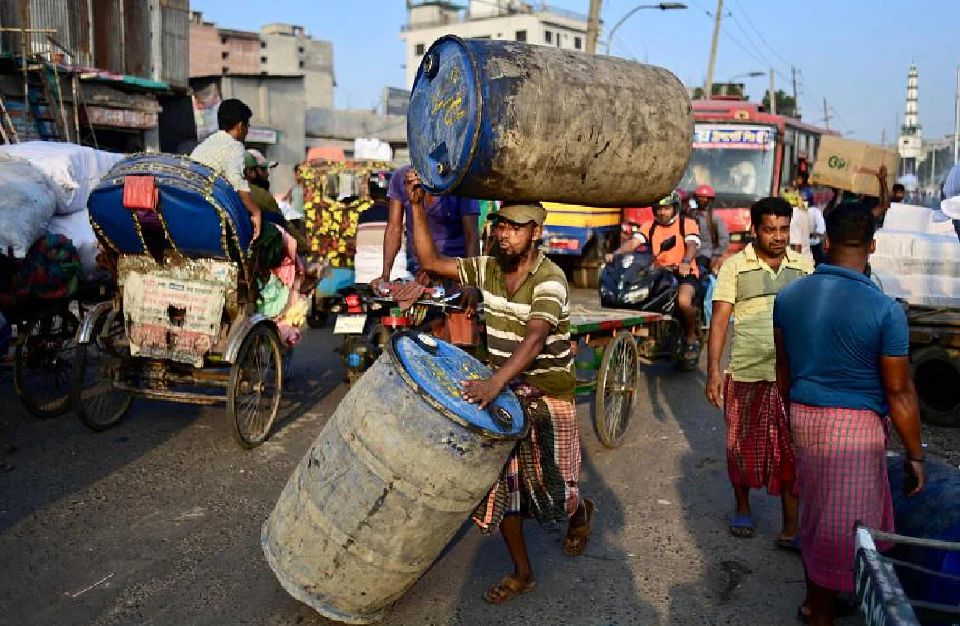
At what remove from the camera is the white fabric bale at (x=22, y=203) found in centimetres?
663

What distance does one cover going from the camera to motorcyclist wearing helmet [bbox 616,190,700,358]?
344 inches

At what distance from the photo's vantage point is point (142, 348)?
6.46 meters

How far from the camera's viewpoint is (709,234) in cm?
1005

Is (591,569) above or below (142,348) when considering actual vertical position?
below

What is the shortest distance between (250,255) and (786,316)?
12.9 feet

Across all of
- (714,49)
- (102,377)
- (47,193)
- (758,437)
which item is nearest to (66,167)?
(47,193)

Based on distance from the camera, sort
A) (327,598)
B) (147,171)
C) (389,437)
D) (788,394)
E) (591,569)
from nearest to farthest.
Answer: (389,437) < (327,598) < (788,394) < (591,569) < (147,171)

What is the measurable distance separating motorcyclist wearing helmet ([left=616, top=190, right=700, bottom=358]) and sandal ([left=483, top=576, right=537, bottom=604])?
15.8ft

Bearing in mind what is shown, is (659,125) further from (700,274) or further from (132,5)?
(132,5)

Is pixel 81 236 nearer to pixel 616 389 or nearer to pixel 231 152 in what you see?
pixel 231 152

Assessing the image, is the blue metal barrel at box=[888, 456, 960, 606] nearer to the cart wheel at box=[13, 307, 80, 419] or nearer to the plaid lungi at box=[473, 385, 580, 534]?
the plaid lungi at box=[473, 385, 580, 534]

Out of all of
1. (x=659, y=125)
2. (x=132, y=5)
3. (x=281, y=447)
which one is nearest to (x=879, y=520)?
(x=659, y=125)

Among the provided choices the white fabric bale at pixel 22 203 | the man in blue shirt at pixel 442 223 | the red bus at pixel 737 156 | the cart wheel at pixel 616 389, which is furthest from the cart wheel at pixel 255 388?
the red bus at pixel 737 156

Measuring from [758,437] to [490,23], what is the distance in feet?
273
